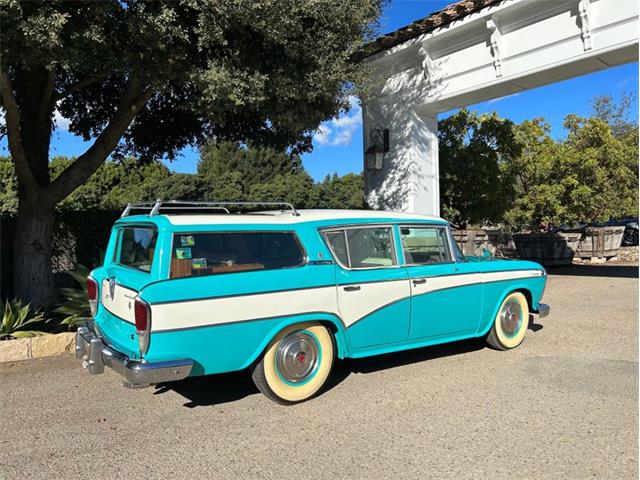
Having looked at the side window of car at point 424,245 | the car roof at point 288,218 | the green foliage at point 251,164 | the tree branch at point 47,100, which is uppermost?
the green foliage at point 251,164

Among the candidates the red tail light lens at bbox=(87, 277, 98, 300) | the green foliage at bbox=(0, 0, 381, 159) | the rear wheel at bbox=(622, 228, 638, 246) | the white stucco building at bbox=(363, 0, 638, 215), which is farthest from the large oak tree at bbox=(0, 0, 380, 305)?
the rear wheel at bbox=(622, 228, 638, 246)

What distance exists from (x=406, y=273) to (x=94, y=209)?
6662 millimetres

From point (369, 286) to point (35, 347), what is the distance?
4043 mm

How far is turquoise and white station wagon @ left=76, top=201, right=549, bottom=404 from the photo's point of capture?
12.7 ft

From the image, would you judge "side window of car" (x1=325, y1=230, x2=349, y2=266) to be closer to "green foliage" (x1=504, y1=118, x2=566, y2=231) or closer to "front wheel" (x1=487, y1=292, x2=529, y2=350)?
"front wheel" (x1=487, y1=292, x2=529, y2=350)

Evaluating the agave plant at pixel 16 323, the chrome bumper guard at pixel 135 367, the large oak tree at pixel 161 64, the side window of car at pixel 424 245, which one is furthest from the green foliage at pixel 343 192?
the chrome bumper guard at pixel 135 367

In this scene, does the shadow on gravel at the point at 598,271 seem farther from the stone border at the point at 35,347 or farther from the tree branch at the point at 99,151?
the stone border at the point at 35,347

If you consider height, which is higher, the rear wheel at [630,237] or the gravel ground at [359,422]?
the rear wheel at [630,237]

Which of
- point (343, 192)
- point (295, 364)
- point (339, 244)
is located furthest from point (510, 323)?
point (343, 192)

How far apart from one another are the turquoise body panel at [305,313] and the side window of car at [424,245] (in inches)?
4.0

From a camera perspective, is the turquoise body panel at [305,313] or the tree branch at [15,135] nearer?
the turquoise body panel at [305,313]

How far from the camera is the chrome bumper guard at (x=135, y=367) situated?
3678 mm

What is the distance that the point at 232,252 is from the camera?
4.29 meters

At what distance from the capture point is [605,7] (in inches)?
321
